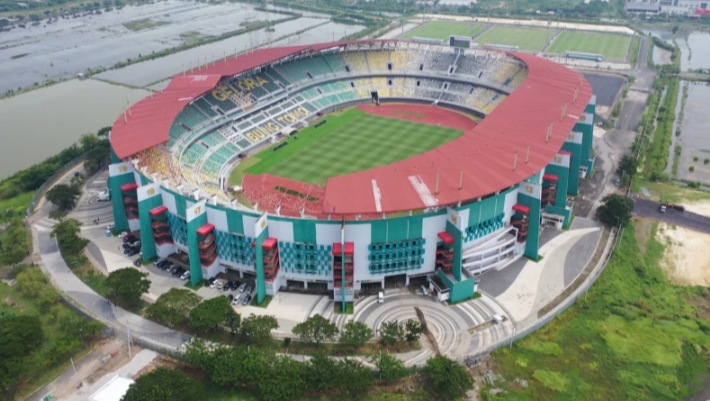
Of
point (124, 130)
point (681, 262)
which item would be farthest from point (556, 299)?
point (124, 130)

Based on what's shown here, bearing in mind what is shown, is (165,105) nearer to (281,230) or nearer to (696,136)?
(281,230)

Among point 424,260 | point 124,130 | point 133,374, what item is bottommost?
A: point 133,374

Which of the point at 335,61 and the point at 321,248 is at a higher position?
the point at 335,61

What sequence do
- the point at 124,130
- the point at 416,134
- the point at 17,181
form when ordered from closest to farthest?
the point at 124,130, the point at 17,181, the point at 416,134

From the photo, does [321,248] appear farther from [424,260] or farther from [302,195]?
[302,195]

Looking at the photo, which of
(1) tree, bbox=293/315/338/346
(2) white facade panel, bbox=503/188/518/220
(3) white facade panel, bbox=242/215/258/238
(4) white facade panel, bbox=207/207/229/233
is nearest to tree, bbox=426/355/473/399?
(1) tree, bbox=293/315/338/346

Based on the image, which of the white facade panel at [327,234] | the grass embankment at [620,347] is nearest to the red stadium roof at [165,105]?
the white facade panel at [327,234]

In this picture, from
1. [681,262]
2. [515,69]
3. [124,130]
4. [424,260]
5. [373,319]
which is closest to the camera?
[373,319]
